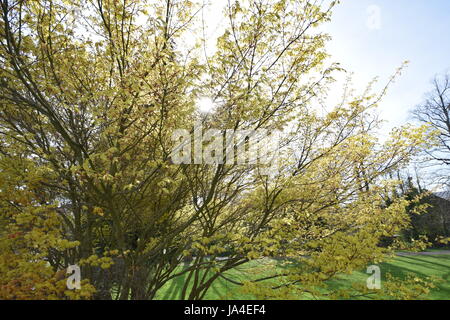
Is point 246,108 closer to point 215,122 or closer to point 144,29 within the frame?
point 215,122

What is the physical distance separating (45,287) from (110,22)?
10.4 ft

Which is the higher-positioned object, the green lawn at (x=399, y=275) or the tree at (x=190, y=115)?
the tree at (x=190, y=115)

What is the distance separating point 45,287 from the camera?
8.08 ft

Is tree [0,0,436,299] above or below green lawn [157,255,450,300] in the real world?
above
